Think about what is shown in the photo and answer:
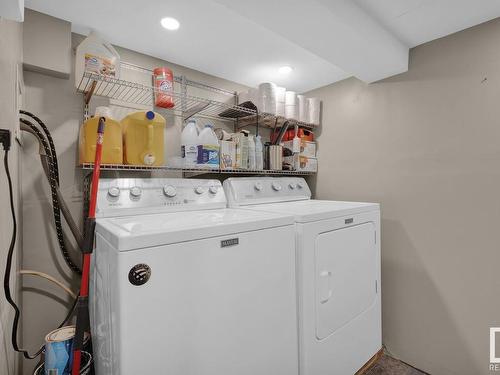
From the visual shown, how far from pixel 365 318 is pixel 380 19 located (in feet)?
6.59

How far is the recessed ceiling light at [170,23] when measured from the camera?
5.42 ft

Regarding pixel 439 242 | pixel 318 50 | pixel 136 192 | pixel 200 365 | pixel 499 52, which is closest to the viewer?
pixel 200 365

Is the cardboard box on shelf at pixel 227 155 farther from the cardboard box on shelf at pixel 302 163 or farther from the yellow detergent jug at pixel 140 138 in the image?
the cardboard box on shelf at pixel 302 163

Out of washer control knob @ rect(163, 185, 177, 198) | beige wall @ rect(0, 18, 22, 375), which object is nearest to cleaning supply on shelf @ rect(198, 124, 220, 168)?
washer control knob @ rect(163, 185, 177, 198)

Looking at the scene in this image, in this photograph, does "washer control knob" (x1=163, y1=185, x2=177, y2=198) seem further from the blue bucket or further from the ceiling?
the ceiling

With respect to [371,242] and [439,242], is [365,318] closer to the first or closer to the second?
[371,242]

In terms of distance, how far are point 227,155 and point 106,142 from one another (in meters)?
0.83

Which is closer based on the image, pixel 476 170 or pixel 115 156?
pixel 115 156

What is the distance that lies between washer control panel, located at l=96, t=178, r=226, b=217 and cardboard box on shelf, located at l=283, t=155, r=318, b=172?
90 centimetres

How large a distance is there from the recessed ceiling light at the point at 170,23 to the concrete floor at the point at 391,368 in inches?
111

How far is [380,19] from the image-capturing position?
1743mm

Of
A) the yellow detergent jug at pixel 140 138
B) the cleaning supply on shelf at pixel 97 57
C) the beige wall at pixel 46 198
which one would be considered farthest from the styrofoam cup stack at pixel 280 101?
the beige wall at pixel 46 198

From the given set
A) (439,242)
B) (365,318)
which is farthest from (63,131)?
(439,242)

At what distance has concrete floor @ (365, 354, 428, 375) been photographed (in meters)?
1.99
